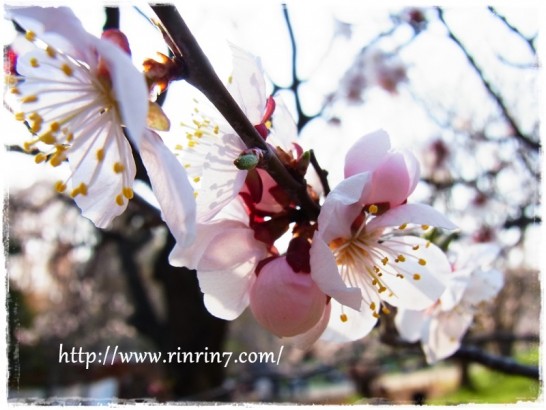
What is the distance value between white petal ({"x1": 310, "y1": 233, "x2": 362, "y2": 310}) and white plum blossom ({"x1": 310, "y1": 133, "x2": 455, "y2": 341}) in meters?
0.05

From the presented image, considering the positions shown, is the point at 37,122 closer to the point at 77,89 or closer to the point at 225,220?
the point at 77,89

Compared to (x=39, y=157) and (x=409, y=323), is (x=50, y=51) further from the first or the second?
(x=409, y=323)

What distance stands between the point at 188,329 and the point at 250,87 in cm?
481

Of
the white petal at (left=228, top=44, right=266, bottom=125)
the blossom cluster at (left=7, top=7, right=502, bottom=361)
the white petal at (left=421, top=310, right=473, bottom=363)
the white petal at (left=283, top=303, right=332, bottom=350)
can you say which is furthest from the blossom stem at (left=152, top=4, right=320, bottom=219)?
the white petal at (left=421, top=310, right=473, bottom=363)

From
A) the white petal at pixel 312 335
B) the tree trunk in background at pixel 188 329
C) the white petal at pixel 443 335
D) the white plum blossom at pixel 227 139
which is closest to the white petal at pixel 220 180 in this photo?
the white plum blossom at pixel 227 139

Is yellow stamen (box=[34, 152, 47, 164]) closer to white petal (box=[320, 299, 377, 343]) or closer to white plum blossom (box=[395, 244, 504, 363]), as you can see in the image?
white petal (box=[320, 299, 377, 343])

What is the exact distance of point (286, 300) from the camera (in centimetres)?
62

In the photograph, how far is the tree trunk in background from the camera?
4734mm

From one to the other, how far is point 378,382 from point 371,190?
7.51 metres

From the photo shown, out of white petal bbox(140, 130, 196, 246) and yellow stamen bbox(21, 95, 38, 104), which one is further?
yellow stamen bbox(21, 95, 38, 104)

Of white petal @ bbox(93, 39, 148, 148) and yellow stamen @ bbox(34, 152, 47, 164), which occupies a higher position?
white petal @ bbox(93, 39, 148, 148)

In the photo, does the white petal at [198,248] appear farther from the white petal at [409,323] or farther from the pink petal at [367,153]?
the white petal at [409,323]

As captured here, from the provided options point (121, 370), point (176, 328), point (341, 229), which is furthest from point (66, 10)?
point (121, 370)

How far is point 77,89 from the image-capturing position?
0.64 m
